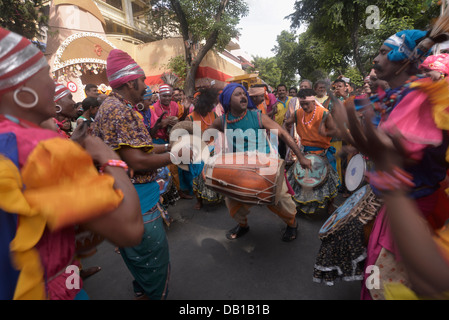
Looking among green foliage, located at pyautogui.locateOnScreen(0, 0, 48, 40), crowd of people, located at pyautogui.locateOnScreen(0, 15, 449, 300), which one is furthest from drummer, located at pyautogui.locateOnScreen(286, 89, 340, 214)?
green foliage, located at pyautogui.locateOnScreen(0, 0, 48, 40)

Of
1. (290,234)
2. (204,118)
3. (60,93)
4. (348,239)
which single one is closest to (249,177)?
(348,239)

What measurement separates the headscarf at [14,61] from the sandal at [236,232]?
3017 millimetres

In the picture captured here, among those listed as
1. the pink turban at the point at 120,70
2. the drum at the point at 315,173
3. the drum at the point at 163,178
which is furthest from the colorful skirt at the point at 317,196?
the pink turban at the point at 120,70

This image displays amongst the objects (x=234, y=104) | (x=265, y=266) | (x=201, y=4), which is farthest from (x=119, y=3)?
(x=265, y=266)

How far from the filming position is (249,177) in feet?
8.32

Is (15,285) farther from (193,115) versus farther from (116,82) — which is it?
(193,115)

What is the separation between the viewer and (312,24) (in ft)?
45.1

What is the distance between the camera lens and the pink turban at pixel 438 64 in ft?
6.08

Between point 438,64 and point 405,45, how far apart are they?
524mm

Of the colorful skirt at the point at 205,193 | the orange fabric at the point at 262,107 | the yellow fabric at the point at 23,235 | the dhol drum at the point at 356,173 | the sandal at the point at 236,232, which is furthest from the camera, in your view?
the orange fabric at the point at 262,107

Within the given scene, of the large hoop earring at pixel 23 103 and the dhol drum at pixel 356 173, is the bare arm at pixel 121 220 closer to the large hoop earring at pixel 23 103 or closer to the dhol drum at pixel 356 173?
the large hoop earring at pixel 23 103

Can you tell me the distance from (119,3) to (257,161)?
78.7ft

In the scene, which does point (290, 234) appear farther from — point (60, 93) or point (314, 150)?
point (60, 93)

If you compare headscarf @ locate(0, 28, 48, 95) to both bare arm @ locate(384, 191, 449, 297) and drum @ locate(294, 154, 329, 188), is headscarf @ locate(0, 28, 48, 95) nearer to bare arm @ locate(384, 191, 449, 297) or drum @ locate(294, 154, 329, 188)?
bare arm @ locate(384, 191, 449, 297)
